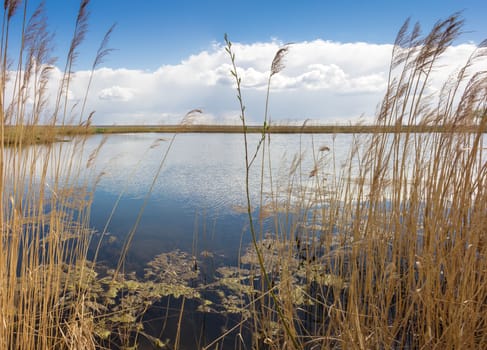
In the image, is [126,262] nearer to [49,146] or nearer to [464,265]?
[49,146]

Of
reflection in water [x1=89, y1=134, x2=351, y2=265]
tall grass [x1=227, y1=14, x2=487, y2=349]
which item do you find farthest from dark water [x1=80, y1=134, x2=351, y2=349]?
tall grass [x1=227, y1=14, x2=487, y2=349]

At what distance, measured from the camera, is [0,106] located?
1.61 metres

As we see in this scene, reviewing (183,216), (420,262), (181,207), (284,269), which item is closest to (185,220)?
(183,216)

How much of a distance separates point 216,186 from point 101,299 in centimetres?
421

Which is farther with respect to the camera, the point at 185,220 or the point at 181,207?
the point at 181,207

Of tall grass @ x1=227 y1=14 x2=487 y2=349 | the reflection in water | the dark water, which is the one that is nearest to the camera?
tall grass @ x1=227 y1=14 x2=487 y2=349

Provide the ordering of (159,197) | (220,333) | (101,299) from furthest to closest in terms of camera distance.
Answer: (159,197) → (101,299) → (220,333)

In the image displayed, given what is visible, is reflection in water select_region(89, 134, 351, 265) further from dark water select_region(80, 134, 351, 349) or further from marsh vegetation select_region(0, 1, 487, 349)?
marsh vegetation select_region(0, 1, 487, 349)

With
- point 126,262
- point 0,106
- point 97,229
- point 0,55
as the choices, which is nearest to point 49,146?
point 0,106

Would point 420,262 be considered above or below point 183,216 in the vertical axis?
above

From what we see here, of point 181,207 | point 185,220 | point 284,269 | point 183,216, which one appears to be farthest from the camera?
point 181,207

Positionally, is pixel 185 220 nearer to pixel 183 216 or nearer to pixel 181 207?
pixel 183 216

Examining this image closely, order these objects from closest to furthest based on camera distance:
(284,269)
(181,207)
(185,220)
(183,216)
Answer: (284,269), (185,220), (183,216), (181,207)

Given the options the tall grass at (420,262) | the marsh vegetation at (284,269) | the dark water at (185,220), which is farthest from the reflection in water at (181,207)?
the tall grass at (420,262)
